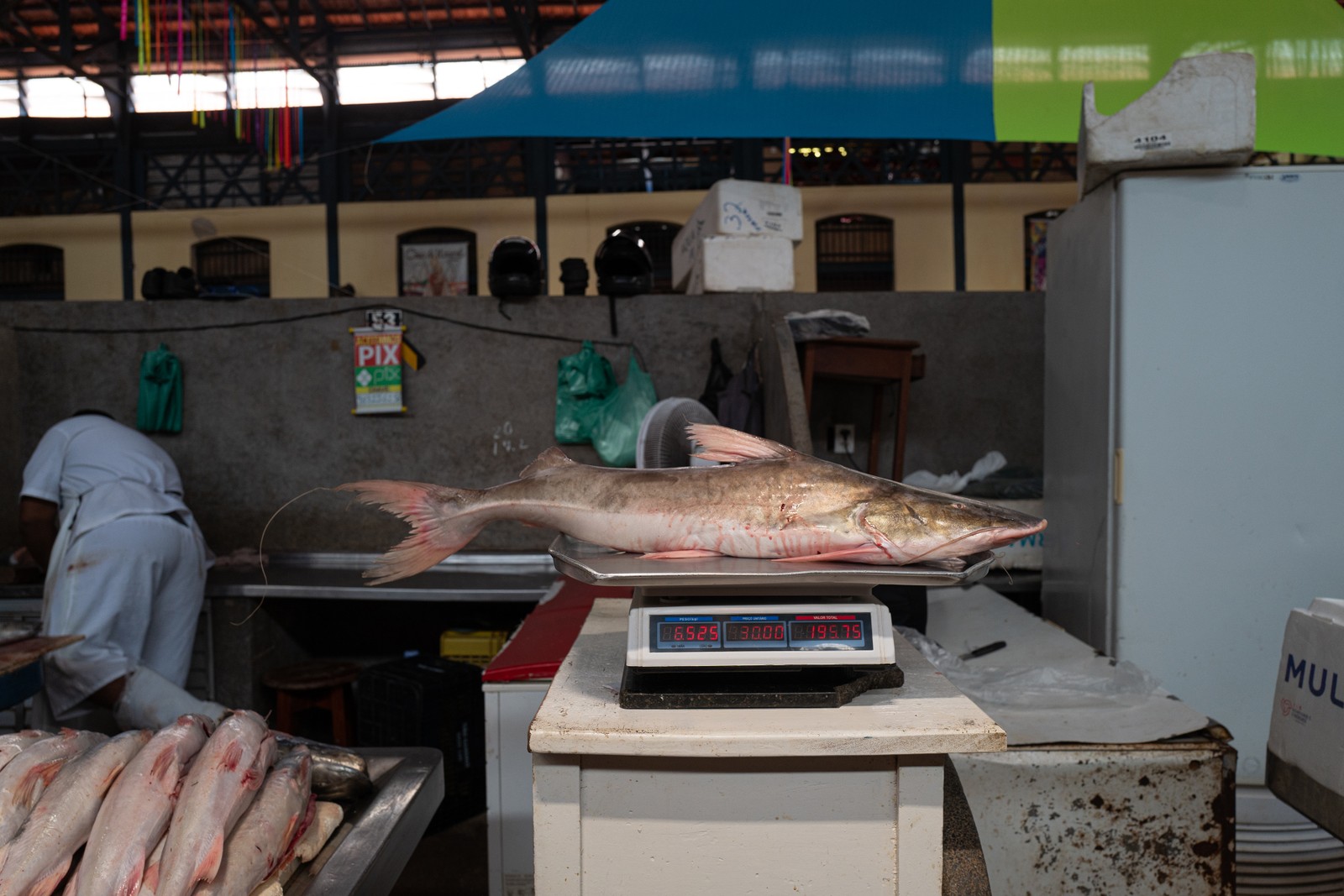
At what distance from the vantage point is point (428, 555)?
1.50 metres

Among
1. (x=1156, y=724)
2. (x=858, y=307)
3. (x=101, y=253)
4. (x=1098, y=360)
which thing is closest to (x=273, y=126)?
(x=101, y=253)

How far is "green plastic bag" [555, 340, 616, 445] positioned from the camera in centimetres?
468

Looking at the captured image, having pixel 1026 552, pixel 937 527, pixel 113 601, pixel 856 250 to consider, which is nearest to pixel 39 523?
pixel 113 601

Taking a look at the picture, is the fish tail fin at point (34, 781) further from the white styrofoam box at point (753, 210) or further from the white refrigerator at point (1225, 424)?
the white styrofoam box at point (753, 210)

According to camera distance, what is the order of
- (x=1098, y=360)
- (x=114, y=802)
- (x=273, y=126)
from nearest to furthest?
1. (x=114, y=802)
2. (x=1098, y=360)
3. (x=273, y=126)

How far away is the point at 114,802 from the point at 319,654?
4.21 m

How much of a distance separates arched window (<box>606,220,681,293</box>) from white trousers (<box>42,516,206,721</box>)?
25.7 ft

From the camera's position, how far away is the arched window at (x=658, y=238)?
11.0m

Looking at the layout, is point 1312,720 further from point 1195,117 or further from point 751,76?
point 751,76

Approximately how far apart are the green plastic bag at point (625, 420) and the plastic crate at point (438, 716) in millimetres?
1228

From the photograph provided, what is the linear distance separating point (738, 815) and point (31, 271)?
13.7 meters

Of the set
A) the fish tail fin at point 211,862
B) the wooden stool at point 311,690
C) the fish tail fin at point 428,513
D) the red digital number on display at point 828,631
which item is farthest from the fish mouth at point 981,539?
the wooden stool at point 311,690

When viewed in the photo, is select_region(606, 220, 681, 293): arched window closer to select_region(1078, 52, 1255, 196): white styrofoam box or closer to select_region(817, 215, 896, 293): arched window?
select_region(817, 215, 896, 293): arched window

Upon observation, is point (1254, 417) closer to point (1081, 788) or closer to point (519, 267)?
point (1081, 788)
